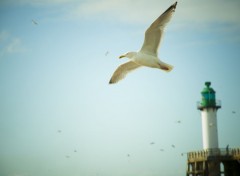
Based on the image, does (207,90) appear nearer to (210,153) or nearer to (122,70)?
(210,153)

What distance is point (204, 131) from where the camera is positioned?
27.6m

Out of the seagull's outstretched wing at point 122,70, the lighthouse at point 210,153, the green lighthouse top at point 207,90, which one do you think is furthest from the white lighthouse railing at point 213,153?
the seagull's outstretched wing at point 122,70

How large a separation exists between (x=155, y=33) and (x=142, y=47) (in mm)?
523

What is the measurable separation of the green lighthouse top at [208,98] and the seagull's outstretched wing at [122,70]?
14825 millimetres

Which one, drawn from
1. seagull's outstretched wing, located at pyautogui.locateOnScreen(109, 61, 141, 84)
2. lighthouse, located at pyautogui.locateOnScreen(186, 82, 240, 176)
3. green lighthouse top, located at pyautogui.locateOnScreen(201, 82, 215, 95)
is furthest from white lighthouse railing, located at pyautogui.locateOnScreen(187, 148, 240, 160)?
seagull's outstretched wing, located at pyautogui.locateOnScreen(109, 61, 141, 84)

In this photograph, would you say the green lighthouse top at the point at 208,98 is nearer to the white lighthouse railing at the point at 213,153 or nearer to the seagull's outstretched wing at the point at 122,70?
the white lighthouse railing at the point at 213,153

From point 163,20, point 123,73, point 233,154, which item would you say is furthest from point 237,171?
point 163,20

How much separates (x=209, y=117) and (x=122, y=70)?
14763 mm

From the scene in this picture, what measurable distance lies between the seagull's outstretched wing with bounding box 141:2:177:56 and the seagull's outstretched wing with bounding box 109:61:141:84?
124cm

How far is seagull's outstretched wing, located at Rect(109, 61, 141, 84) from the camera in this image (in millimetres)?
13617

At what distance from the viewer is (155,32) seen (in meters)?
12.1

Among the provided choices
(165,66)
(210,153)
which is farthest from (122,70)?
(210,153)

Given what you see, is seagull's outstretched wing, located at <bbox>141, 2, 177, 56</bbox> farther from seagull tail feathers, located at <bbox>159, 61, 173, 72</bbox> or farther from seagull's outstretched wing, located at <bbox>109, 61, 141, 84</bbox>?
seagull's outstretched wing, located at <bbox>109, 61, 141, 84</bbox>

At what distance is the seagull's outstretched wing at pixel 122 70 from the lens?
44.7ft
